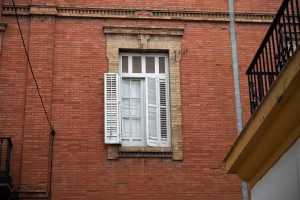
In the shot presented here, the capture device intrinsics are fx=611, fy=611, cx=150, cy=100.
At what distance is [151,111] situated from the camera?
13453 millimetres

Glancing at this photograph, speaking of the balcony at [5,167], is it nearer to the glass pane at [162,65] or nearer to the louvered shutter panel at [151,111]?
the louvered shutter panel at [151,111]

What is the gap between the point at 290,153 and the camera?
7.48m

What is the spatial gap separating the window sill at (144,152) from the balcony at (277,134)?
3718 millimetres

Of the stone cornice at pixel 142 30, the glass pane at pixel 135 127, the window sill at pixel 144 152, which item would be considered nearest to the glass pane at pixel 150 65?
the stone cornice at pixel 142 30

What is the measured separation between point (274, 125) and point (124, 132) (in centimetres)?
607

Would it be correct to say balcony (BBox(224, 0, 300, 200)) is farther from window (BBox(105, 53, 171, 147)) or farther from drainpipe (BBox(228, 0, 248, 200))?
window (BBox(105, 53, 171, 147))

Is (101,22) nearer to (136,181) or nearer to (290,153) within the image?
(136,181)

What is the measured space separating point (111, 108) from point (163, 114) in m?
1.19

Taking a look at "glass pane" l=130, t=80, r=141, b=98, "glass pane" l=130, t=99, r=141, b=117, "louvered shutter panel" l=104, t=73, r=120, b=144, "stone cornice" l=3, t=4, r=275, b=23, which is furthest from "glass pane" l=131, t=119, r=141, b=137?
"stone cornice" l=3, t=4, r=275, b=23

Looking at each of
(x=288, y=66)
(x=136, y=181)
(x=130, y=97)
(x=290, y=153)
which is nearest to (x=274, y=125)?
(x=290, y=153)

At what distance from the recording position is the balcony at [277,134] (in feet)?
23.0

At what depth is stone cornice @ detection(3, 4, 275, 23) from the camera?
1381 cm

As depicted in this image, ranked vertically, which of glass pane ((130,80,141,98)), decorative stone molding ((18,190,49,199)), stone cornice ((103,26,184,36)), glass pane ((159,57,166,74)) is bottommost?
decorative stone molding ((18,190,49,199))

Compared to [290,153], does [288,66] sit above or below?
above
